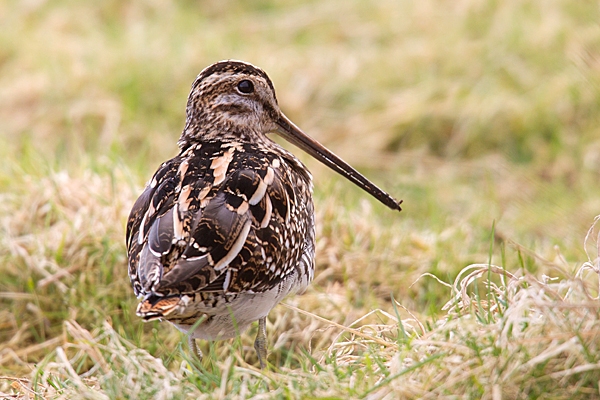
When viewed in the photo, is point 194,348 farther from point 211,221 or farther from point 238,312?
point 211,221

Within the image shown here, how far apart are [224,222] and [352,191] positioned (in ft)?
10.2

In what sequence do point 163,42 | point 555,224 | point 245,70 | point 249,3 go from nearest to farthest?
point 245,70 < point 555,224 < point 163,42 < point 249,3

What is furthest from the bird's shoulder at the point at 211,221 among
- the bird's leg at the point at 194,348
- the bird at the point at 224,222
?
the bird's leg at the point at 194,348

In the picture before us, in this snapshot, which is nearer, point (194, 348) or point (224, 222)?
point (224, 222)

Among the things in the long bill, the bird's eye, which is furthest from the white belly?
the bird's eye

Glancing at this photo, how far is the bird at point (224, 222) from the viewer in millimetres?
3080

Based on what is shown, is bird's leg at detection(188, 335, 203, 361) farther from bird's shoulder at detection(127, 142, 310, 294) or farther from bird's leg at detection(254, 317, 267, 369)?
bird's shoulder at detection(127, 142, 310, 294)

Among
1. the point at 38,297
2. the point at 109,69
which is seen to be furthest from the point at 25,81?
the point at 38,297

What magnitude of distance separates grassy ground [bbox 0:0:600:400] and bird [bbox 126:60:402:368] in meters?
0.19

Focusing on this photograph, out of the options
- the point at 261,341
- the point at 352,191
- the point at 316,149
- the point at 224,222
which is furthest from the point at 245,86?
the point at 352,191

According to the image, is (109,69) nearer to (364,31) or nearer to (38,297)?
(364,31)

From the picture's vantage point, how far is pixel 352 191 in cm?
619

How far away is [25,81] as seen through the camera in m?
7.61

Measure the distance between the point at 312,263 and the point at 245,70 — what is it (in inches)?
35.3
